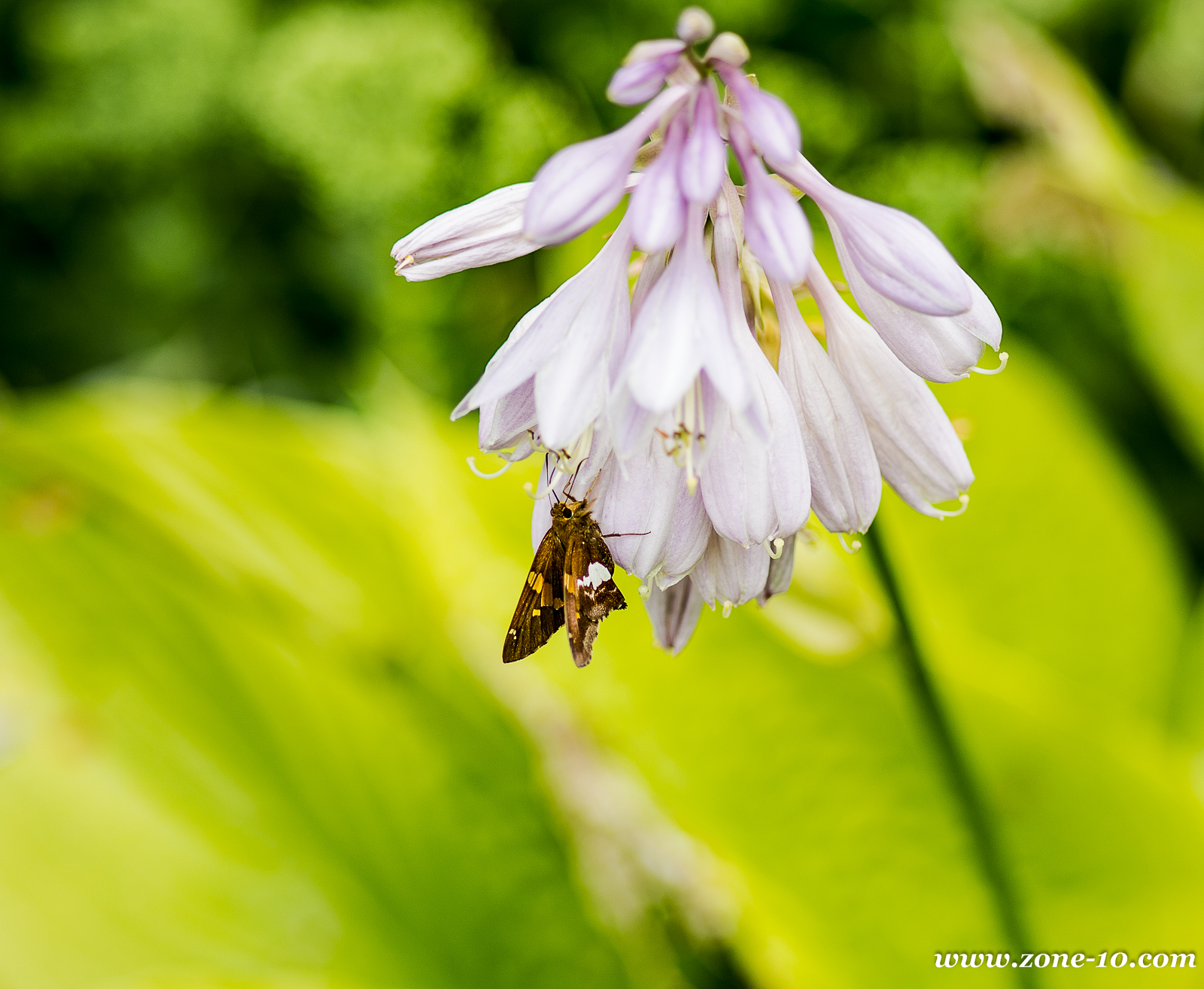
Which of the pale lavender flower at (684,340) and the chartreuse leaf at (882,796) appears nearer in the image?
the pale lavender flower at (684,340)

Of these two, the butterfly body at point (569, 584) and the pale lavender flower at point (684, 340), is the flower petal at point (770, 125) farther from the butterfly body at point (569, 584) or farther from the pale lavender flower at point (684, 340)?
the butterfly body at point (569, 584)

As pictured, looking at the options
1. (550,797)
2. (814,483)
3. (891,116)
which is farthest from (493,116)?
(814,483)

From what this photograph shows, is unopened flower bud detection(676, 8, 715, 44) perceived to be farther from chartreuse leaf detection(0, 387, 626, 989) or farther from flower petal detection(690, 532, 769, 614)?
chartreuse leaf detection(0, 387, 626, 989)

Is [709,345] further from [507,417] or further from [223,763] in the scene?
[223,763]

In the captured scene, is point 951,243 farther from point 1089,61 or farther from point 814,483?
point 814,483

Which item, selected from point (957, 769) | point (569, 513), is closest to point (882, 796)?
point (957, 769)

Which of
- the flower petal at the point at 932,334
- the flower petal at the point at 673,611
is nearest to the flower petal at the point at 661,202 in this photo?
the flower petal at the point at 932,334

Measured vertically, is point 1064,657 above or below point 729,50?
above
